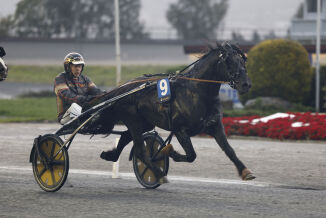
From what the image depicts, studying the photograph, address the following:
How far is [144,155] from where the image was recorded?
888 cm

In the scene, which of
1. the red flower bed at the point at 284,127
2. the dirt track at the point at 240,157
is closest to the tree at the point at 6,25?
the dirt track at the point at 240,157

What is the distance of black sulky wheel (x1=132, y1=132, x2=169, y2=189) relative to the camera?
904 centimetres

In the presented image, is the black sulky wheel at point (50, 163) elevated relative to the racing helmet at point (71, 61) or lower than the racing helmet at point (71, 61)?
lower

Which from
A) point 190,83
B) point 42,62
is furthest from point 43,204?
point 42,62

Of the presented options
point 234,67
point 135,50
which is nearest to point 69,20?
point 135,50

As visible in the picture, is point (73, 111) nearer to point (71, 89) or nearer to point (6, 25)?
point (71, 89)

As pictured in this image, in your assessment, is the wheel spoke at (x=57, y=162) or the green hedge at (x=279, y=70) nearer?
the wheel spoke at (x=57, y=162)

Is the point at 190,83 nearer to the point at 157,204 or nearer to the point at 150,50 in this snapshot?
the point at 157,204

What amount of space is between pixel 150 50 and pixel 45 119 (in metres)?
32.0

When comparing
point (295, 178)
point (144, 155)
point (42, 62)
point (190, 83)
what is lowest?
point (42, 62)

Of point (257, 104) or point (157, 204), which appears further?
point (257, 104)

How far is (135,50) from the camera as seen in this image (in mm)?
53125

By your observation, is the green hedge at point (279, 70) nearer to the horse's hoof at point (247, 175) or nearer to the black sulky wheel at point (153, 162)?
the black sulky wheel at point (153, 162)

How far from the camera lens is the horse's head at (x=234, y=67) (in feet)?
26.7
